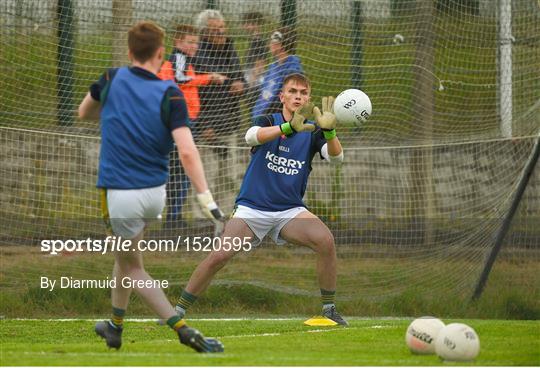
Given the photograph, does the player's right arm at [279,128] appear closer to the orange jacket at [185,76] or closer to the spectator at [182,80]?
the spectator at [182,80]

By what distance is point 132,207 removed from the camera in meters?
6.94

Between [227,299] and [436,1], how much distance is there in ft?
13.5

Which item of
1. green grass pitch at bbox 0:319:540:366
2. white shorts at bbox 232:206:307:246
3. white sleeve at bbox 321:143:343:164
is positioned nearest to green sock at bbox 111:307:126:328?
green grass pitch at bbox 0:319:540:366

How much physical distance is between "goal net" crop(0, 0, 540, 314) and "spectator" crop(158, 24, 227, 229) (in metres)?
0.06

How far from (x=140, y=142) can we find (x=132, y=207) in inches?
15.8

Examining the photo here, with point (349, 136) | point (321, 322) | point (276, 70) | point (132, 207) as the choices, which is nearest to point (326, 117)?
point (321, 322)

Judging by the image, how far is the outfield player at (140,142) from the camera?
694cm

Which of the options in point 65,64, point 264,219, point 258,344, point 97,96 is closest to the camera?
point 97,96

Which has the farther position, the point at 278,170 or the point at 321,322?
the point at 321,322

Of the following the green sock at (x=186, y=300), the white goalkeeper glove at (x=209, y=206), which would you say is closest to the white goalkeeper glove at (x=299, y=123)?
the green sock at (x=186, y=300)

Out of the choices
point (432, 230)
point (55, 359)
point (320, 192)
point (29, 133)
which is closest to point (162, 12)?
point (29, 133)

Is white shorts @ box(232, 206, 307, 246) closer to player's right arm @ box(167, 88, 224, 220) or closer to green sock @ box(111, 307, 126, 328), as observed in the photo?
green sock @ box(111, 307, 126, 328)

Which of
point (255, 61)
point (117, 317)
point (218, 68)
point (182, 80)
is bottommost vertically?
point (117, 317)

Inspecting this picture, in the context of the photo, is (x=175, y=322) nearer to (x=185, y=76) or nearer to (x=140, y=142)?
(x=140, y=142)
